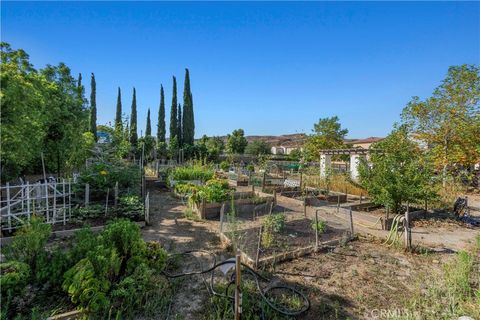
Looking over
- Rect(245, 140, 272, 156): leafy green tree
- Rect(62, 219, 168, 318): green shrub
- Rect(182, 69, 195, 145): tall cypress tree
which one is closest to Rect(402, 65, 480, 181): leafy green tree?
Rect(62, 219, 168, 318): green shrub

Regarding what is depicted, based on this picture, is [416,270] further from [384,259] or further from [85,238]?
[85,238]

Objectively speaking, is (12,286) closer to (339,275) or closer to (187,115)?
(339,275)

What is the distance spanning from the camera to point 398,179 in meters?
7.03

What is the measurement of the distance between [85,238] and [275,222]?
12.1 feet

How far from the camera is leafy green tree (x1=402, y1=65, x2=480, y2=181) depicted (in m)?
13.5

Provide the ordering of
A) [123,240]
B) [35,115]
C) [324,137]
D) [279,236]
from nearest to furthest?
[123,240]
[279,236]
[35,115]
[324,137]

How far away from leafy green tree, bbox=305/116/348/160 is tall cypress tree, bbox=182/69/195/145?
15245 millimetres

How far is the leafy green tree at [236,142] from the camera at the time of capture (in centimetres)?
3722

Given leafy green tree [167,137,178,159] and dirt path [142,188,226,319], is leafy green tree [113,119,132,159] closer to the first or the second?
leafy green tree [167,137,178,159]

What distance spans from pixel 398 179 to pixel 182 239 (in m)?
6.31

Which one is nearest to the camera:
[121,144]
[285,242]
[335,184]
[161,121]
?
[285,242]

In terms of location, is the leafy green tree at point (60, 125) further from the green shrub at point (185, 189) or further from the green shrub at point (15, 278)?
the green shrub at point (15, 278)

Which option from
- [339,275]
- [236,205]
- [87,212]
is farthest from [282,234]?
[87,212]
